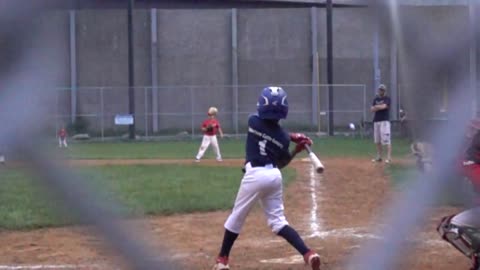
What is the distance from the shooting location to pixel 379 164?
20516 millimetres

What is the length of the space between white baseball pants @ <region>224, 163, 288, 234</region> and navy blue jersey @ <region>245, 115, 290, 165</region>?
80mm

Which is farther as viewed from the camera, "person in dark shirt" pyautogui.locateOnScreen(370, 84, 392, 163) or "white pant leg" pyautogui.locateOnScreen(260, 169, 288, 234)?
"person in dark shirt" pyautogui.locateOnScreen(370, 84, 392, 163)

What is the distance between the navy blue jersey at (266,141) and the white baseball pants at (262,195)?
80 mm

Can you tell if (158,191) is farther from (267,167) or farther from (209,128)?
(209,128)

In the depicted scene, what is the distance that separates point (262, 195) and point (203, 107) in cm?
3346

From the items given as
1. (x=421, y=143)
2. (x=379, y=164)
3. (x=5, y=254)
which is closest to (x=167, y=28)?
(x=379, y=164)

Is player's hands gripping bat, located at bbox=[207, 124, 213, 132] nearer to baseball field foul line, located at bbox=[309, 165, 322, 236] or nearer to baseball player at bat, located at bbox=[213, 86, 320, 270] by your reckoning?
baseball field foul line, located at bbox=[309, 165, 322, 236]

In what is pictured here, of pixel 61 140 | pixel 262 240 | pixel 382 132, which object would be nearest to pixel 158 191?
pixel 262 240

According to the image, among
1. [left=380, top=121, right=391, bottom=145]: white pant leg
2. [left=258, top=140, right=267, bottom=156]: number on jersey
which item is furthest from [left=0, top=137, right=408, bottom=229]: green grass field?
[left=258, top=140, right=267, bottom=156]: number on jersey

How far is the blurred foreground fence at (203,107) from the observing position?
40094 millimetres

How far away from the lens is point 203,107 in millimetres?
41312

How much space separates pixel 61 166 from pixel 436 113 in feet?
2.41

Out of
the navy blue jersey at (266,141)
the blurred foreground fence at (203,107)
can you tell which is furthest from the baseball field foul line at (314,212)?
the blurred foreground fence at (203,107)

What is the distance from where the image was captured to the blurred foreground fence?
40.1 meters
